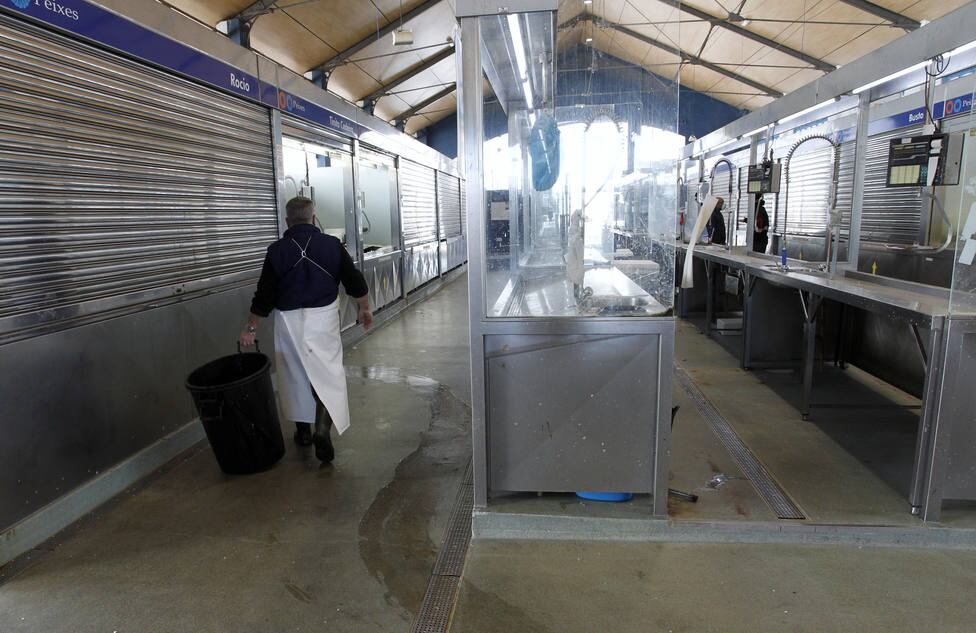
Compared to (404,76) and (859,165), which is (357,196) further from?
(404,76)

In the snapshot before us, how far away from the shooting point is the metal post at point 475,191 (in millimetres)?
2463

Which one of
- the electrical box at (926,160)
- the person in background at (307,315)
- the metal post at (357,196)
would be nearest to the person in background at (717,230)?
the metal post at (357,196)

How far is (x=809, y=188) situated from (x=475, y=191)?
6298 millimetres

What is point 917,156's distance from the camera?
3270 mm

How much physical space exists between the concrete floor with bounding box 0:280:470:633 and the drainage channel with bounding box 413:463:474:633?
0.14ft

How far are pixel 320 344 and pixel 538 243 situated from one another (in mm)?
1558

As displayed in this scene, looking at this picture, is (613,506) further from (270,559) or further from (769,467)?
(270,559)

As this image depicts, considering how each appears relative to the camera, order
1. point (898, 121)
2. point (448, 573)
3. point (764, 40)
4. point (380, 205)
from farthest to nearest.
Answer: point (764, 40), point (380, 205), point (898, 121), point (448, 573)

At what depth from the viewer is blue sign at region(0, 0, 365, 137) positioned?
9.17 feet

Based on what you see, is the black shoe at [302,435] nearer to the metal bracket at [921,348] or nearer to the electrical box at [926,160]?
the metal bracket at [921,348]

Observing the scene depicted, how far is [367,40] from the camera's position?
1052 centimetres

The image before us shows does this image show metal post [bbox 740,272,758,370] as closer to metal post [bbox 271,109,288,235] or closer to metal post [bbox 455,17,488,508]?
metal post [bbox 455,17,488,508]

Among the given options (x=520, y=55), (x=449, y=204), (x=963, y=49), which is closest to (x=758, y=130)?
(x=963, y=49)

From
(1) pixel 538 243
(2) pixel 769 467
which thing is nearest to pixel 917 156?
(2) pixel 769 467
